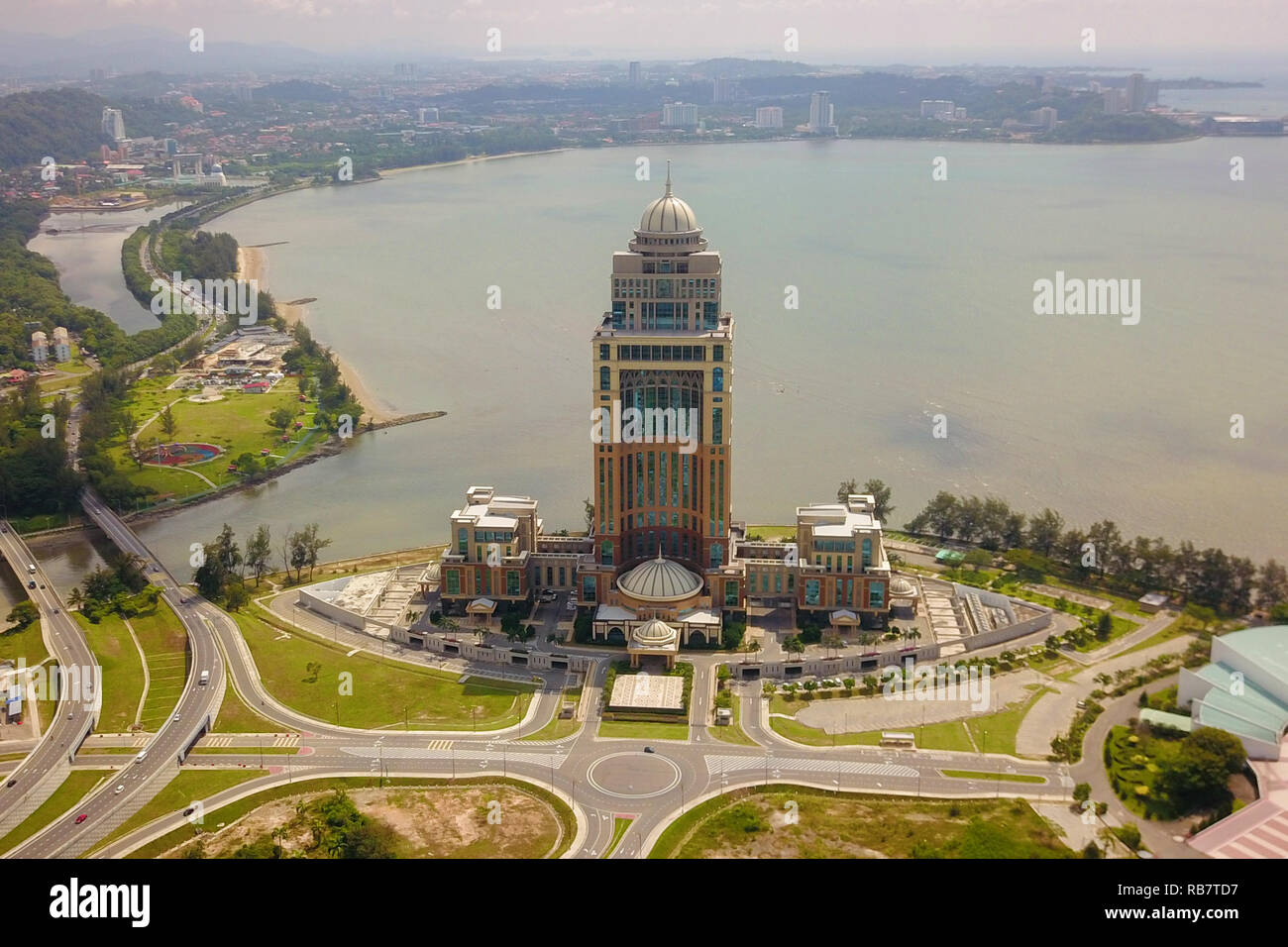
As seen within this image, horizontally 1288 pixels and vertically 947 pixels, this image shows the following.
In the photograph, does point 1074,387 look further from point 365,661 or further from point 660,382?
point 365,661

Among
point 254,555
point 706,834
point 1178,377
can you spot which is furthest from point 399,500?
point 1178,377

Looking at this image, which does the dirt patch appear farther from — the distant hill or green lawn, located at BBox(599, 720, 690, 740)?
the distant hill

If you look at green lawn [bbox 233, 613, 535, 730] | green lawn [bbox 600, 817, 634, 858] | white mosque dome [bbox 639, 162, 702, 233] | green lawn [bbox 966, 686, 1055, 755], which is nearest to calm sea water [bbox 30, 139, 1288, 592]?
green lawn [bbox 233, 613, 535, 730]

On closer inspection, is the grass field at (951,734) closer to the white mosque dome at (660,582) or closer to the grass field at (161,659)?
the white mosque dome at (660,582)

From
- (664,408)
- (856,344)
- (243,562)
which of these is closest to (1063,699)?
(664,408)

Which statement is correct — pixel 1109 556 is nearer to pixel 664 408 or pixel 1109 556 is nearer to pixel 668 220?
pixel 664 408

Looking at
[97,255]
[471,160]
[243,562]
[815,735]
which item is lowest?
[815,735]
